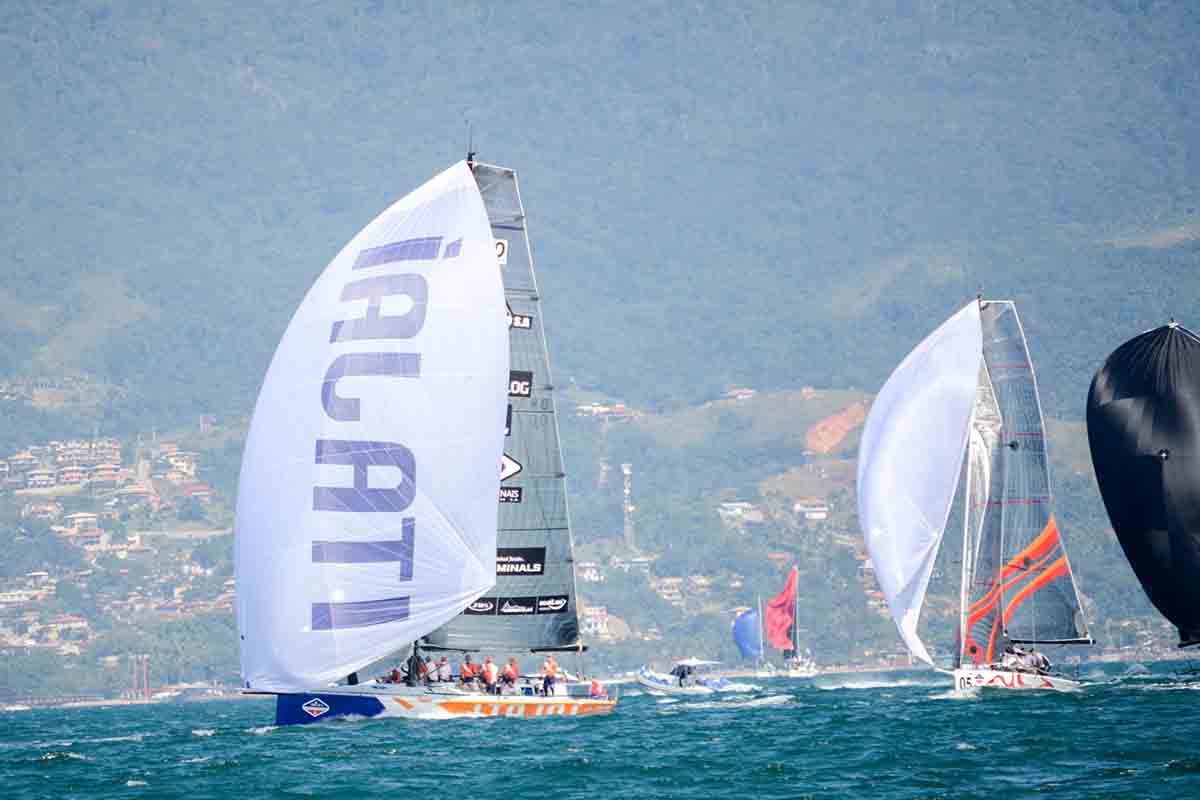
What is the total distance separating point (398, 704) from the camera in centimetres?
4412

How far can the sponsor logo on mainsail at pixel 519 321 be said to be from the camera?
47.4 meters

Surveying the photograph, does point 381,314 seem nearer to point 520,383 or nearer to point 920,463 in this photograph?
point 520,383

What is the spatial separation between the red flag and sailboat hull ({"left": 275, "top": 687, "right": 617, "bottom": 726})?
3317 inches

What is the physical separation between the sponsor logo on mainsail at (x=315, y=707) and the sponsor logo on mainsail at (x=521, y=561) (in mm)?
5219

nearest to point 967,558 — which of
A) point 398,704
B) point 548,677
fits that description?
point 548,677

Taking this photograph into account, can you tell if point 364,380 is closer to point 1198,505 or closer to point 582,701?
point 582,701

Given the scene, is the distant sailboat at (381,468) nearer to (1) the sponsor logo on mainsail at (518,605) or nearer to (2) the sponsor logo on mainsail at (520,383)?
(1) the sponsor logo on mainsail at (518,605)

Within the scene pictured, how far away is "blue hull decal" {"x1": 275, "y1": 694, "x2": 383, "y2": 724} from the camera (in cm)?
4366

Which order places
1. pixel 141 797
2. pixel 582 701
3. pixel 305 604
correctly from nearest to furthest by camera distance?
pixel 141 797 → pixel 305 604 → pixel 582 701

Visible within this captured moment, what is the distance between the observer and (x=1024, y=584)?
58.2 meters

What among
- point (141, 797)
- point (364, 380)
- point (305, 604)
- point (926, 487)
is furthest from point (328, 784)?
point (926, 487)

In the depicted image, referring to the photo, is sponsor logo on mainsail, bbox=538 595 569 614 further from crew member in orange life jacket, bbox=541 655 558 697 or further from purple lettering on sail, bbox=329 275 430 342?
purple lettering on sail, bbox=329 275 430 342

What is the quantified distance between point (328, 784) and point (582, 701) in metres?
12.7

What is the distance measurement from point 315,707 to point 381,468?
518 cm
